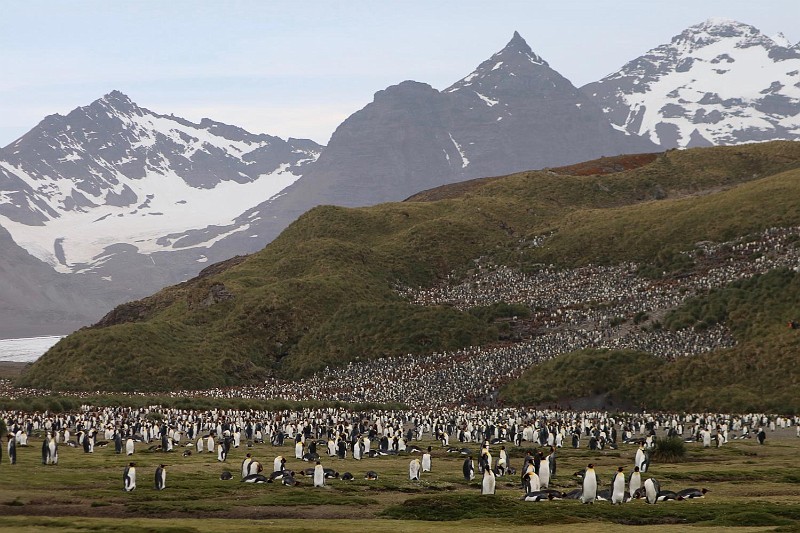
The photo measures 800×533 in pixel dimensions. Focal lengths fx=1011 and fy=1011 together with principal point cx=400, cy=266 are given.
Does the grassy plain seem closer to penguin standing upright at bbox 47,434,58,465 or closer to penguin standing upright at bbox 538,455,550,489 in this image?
penguin standing upright at bbox 47,434,58,465

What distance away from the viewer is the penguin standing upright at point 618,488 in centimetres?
3020

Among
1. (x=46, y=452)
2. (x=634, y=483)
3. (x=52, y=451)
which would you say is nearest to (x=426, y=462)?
(x=634, y=483)

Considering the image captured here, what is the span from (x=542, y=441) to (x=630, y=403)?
23.3 meters

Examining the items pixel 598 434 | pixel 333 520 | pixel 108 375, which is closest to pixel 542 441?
pixel 598 434

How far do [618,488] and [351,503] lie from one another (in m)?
8.01

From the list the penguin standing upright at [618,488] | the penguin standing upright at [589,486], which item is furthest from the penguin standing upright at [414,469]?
the penguin standing upright at [618,488]

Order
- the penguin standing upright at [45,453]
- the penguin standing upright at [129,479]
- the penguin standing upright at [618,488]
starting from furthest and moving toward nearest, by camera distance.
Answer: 1. the penguin standing upright at [45,453]
2. the penguin standing upright at [129,479]
3. the penguin standing upright at [618,488]

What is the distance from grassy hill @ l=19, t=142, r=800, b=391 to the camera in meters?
92.6

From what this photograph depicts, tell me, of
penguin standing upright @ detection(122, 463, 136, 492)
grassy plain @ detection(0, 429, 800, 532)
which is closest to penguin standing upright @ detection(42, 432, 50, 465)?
grassy plain @ detection(0, 429, 800, 532)

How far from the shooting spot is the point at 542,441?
52.3 metres

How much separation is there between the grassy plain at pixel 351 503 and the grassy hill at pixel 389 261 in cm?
5204

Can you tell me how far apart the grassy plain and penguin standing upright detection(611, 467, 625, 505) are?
1.38ft

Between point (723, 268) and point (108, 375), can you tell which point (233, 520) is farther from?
point (723, 268)

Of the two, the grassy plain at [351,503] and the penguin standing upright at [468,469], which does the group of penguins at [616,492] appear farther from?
the penguin standing upright at [468,469]
